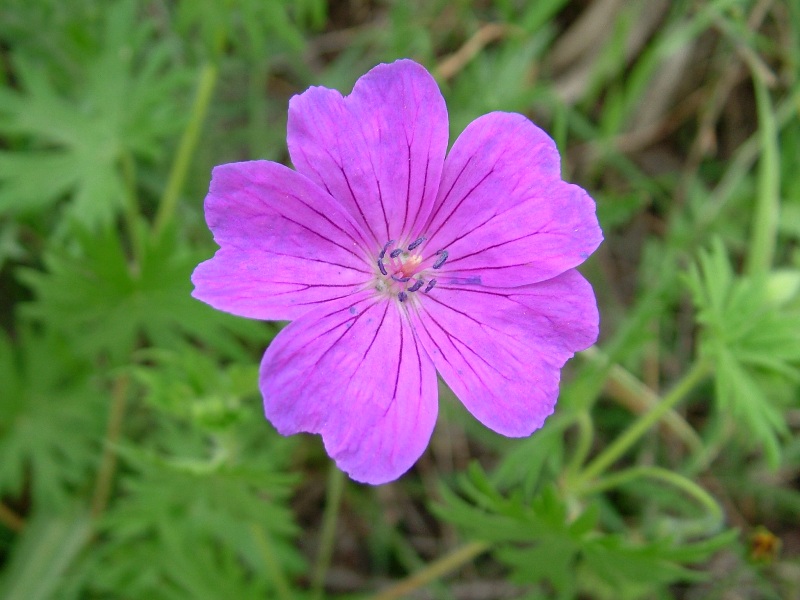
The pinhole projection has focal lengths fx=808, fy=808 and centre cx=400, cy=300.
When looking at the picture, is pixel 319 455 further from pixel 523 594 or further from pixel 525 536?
pixel 525 536

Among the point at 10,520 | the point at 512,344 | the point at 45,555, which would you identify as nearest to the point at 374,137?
the point at 512,344

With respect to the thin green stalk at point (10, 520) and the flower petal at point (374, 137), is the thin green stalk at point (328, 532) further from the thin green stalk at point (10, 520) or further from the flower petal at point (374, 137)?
the flower petal at point (374, 137)

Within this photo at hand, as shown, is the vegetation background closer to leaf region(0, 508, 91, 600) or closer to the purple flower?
leaf region(0, 508, 91, 600)

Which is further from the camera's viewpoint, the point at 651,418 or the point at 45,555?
the point at 45,555

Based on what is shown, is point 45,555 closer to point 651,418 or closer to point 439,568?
point 439,568

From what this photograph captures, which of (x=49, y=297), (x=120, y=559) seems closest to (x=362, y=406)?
(x=49, y=297)

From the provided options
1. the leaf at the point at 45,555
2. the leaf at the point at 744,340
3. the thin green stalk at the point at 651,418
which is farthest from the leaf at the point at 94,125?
the leaf at the point at 744,340
